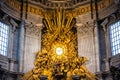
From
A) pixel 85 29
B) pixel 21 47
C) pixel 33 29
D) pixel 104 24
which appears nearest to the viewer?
pixel 21 47

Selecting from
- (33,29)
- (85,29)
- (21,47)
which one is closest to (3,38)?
(21,47)

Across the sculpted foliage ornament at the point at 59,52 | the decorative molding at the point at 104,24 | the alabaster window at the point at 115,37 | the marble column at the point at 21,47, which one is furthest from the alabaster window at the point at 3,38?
the alabaster window at the point at 115,37

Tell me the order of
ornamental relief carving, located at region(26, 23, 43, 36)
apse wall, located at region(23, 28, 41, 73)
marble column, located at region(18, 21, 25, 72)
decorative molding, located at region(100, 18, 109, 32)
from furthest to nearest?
ornamental relief carving, located at region(26, 23, 43, 36) < decorative molding, located at region(100, 18, 109, 32) < apse wall, located at region(23, 28, 41, 73) < marble column, located at region(18, 21, 25, 72)

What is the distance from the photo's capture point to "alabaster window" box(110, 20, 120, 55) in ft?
65.2

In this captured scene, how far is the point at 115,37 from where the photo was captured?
2023cm

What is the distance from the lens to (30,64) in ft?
67.8

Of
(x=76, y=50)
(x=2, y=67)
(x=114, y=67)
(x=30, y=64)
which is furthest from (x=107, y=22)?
(x=2, y=67)

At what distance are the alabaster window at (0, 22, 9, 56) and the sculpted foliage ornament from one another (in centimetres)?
227

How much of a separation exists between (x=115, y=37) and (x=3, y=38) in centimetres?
754

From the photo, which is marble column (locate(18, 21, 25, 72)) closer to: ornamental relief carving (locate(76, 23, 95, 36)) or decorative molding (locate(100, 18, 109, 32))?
ornamental relief carving (locate(76, 23, 95, 36))

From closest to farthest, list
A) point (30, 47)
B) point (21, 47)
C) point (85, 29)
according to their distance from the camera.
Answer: point (21, 47) → point (30, 47) → point (85, 29)

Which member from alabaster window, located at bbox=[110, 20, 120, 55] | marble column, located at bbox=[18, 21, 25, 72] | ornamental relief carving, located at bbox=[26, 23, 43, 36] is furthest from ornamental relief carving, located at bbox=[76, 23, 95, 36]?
marble column, located at bbox=[18, 21, 25, 72]

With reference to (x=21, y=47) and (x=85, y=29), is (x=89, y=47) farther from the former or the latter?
(x=21, y=47)

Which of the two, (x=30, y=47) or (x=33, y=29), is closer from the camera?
(x=30, y=47)
